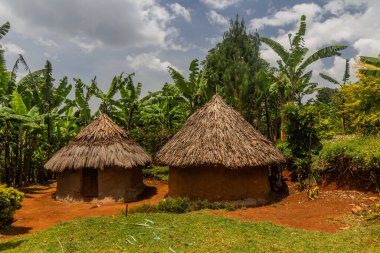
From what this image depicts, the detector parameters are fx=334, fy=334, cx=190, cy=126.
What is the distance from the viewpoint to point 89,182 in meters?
14.5

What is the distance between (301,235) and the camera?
316 inches

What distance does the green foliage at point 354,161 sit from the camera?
11.3 metres

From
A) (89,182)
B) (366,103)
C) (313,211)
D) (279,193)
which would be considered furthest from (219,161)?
(366,103)

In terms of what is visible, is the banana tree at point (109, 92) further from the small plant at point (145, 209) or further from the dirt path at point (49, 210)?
the small plant at point (145, 209)

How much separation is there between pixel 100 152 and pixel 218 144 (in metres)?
5.09

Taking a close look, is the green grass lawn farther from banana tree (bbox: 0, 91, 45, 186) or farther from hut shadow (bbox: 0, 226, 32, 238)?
banana tree (bbox: 0, 91, 45, 186)

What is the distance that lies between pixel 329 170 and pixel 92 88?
44.9 ft

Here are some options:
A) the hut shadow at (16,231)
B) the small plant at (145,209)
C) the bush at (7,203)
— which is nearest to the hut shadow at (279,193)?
the small plant at (145,209)

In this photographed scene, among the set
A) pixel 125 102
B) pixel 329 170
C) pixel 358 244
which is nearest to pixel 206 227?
pixel 358 244

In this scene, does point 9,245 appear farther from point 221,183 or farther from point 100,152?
point 221,183

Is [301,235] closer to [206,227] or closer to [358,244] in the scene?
[358,244]

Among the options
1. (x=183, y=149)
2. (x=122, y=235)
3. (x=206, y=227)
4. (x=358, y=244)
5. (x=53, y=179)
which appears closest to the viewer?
(x=358, y=244)

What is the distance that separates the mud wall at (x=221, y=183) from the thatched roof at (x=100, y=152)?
287 cm

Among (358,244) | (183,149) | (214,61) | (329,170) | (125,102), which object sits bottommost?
(358,244)
